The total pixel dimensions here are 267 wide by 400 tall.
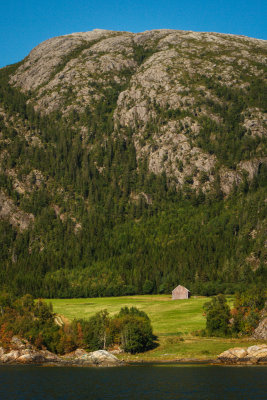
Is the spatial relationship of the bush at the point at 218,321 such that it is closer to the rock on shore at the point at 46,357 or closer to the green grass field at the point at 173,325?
the green grass field at the point at 173,325

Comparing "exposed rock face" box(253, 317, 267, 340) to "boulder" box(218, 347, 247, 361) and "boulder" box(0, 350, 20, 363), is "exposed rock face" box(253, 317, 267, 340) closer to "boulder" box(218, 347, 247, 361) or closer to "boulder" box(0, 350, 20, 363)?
"boulder" box(218, 347, 247, 361)

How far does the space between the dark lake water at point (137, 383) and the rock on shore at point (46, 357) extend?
7163mm

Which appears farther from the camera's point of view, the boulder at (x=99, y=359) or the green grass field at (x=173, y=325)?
the green grass field at (x=173, y=325)

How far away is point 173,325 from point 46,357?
41.4 metres

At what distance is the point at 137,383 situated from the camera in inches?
3108

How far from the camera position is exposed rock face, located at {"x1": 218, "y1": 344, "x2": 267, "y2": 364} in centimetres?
10062

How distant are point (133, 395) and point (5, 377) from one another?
29.8 metres

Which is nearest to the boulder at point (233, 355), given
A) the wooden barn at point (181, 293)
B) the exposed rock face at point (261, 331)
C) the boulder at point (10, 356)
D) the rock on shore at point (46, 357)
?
the exposed rock face at point (261, 331)

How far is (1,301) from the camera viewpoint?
136000 mm

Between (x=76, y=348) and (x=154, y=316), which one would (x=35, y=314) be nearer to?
(x=76, y=348)

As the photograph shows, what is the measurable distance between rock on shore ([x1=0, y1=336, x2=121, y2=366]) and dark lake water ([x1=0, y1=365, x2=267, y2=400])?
7.16 metres

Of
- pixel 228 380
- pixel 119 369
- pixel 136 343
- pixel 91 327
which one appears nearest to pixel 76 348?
pixel 91 327

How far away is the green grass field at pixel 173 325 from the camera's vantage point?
11169 cm

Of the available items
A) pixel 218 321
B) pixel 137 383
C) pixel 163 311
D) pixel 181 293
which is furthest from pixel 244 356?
pixel 181 293
